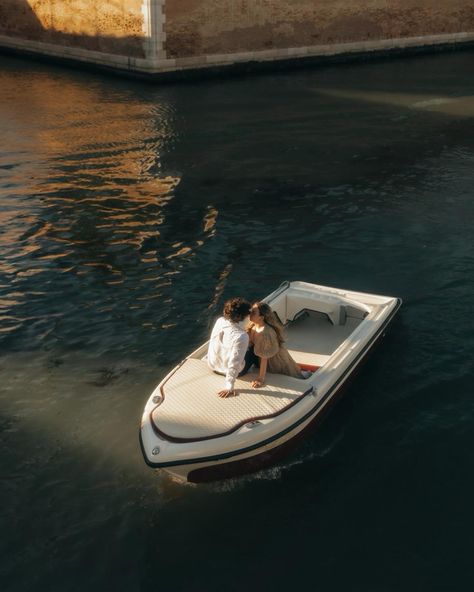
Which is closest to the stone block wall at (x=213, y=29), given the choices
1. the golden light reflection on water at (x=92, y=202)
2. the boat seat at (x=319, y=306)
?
the golden light reflection on water at (x=92, y=202)

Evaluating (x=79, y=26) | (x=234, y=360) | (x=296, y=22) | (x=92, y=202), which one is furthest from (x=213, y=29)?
(x=234, y=360)

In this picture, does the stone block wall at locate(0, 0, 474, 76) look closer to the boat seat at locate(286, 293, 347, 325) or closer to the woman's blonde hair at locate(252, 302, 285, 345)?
the boat seat at locate(286, 293, 347, 325)

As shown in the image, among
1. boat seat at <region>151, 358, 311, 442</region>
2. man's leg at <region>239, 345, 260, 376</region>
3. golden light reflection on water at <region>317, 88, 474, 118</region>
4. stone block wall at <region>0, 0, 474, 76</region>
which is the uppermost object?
Answer: stone block wall at <region>0, 0, 474, 76</region>

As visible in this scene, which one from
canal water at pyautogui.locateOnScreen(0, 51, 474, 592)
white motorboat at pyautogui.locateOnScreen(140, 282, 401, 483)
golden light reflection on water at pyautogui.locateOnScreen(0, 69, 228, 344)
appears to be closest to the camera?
canal water at pyautogui.locateOnScreen(0, 51, 474, 592)

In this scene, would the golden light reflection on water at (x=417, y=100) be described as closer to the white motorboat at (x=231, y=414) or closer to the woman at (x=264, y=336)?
the white motorboat at (x=231, y=414)

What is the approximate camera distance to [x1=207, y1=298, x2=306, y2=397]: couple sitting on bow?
25.9ft

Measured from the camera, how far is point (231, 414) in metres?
7.60

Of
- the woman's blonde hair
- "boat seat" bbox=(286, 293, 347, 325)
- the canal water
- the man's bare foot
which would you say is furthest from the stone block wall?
the man's bare foot

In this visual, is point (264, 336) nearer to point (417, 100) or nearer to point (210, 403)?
point (210, 403)

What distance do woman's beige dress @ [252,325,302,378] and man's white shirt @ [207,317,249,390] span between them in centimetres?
20

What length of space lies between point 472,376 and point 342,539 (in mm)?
3496

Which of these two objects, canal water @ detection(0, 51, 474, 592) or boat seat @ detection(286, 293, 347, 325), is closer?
canal water @ detection(0, 51, 474, 592)

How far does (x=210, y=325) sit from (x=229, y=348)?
3002mm

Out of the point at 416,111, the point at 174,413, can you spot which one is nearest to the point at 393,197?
the point at 416,111
